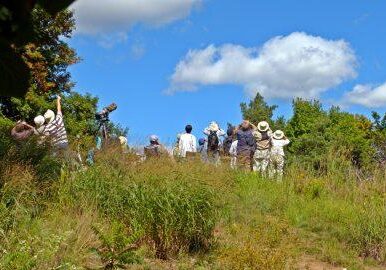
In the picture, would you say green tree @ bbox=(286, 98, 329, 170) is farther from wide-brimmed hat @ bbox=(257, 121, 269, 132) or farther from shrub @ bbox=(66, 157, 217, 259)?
shrub @ bbox=(66, 157, 217, 259)

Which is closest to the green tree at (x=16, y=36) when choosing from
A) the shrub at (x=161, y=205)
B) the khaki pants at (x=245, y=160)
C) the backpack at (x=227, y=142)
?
the shrub at (x=161, y=205)

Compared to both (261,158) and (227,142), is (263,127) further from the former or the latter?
(227,142)

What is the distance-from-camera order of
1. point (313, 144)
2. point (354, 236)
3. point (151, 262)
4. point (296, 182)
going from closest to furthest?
point (151, 262) < point (354, 236) < point (296, 182) < point (313, 144)

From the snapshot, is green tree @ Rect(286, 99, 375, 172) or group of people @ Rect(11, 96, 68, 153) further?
green tree @ Rect(286, 99, 375, 172)

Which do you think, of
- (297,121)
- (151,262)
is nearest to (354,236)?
(151,262)

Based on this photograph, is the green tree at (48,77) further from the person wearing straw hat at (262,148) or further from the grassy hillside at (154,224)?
the grassy hillside at (154,224)

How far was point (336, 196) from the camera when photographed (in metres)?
11.3

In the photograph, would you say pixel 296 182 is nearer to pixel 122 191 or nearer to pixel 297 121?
pixel 122 191

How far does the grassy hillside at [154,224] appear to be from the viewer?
21.0ft

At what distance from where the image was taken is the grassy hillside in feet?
21.0

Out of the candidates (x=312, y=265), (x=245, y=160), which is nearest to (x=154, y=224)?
(x=312, y=265)

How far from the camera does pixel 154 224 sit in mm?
7613

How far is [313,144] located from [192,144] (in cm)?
1475

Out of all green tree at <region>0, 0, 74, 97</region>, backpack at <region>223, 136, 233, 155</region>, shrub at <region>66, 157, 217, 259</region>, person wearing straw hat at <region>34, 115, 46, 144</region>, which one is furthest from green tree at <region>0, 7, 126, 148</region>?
green tree at <region>0, 0, 74, 97</region>
